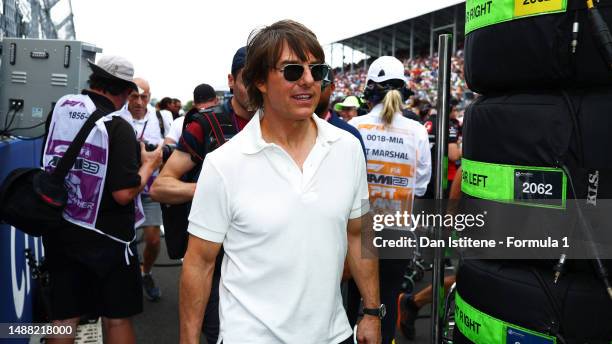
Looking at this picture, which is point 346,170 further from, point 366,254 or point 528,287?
point 528,287

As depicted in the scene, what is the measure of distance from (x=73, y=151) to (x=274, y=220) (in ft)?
5.88

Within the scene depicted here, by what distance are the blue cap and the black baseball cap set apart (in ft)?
11.6

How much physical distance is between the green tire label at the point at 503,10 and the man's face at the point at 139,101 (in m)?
4.76

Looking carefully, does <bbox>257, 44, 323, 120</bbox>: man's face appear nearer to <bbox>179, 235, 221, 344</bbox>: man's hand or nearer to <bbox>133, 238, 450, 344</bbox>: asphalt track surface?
<bbox>179, 235, 221, 344</bbox>: man's hand

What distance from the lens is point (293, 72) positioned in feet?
6.91

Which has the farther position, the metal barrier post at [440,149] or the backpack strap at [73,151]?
the backpack strap at [73,151]

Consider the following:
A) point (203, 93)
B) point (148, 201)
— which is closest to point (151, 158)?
point (148, 201)

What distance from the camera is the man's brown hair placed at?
6.95 feet

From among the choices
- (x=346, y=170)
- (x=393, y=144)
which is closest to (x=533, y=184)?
(x=346, y=170)

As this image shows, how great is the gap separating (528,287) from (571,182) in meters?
0.42

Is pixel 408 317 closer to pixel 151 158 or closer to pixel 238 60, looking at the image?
pixel 151 158

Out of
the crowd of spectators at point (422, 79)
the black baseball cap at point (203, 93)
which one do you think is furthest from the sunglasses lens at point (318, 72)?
the crowd of spectators at point (422, 79)

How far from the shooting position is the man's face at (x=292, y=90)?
2115 mm

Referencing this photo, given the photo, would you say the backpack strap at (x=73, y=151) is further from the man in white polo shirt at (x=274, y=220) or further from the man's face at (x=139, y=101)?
the man's face at (x=139, y=101)
